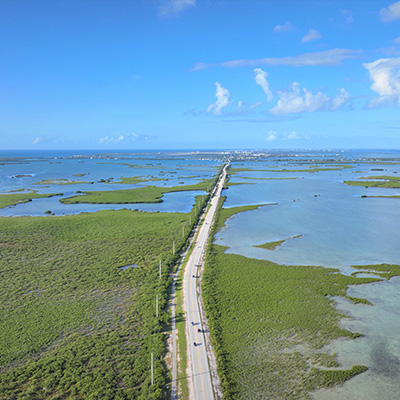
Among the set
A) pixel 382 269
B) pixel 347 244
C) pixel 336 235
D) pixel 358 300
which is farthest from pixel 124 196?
pixel 358 300

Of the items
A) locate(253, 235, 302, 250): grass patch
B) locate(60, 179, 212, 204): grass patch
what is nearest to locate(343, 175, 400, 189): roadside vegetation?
locate(60, 179, 212, 204): grass patch

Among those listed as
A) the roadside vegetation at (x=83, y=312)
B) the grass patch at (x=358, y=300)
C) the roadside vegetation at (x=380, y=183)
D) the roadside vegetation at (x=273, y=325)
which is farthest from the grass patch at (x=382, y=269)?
the roadside vegetation at (x=380, y=183)

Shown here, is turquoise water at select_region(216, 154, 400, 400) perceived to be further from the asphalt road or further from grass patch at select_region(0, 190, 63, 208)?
grass patch at select_region(0, 190, 63, 208)

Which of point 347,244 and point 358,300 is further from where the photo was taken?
point 347,244

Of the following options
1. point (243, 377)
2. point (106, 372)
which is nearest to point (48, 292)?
point (106, 372)

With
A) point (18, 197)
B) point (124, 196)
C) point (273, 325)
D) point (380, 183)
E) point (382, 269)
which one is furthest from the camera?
point (380, 183)

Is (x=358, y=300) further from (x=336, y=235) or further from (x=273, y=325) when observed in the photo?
(x=336, y=235)

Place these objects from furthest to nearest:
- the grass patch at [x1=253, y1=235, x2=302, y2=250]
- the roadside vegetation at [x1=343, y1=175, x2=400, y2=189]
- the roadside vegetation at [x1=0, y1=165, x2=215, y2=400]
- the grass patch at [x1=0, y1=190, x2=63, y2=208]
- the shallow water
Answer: the roadside vegetation at [x1=343, y1=175, x2=400, y2=189] < the grass patch at [x1=0, y1=190, x2=63, y2=208] < the grass patch at [x1=253, y1=235, x2=302, y2=250] < the roadside vegetation at [x1=0, y1=165, x2=215, y2=400] < the shallow water
